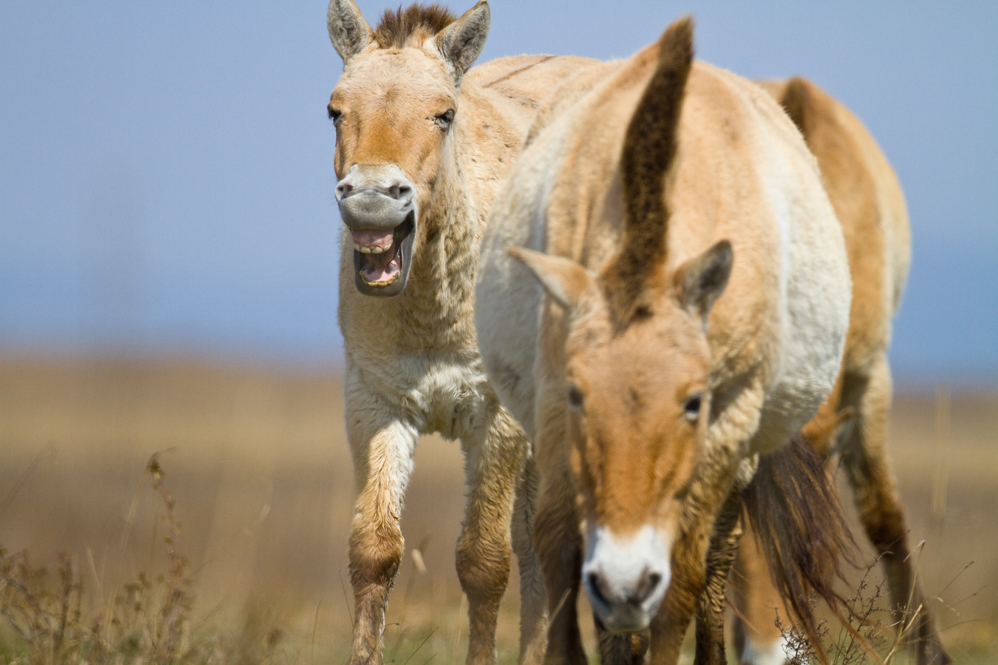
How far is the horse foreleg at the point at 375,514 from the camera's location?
14.3ft

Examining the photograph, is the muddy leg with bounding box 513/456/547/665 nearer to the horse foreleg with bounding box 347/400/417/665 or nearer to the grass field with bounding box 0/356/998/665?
the grass field with bounding box 0/356/998/665

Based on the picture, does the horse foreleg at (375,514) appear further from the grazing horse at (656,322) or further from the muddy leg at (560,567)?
the muddy leg at (560,567)

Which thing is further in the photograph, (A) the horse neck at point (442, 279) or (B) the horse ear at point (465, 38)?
(B) the horse ear at point (465, 38)

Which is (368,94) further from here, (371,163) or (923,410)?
(923,410)

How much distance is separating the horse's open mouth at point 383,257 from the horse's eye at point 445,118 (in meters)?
0.56

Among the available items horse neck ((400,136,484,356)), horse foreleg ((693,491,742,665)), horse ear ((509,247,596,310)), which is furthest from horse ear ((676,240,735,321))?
horse neck ((400,136,484,356))

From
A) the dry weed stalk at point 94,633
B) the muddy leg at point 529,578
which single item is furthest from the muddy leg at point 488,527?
the dry weed stalk at point 94,633

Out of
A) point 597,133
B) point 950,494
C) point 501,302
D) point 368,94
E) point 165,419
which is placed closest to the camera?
point 597,133

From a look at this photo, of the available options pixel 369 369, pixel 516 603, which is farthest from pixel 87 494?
pixel 369 369

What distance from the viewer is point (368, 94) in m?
4.45

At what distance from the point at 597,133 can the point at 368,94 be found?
157cm

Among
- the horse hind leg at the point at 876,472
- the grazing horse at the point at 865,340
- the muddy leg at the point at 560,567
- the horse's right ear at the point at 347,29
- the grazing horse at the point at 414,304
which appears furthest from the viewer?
the horse hind leg at the point at 876,472

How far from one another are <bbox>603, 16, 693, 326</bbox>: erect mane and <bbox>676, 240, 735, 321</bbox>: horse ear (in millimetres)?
96

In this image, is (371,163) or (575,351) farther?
(371,163)
